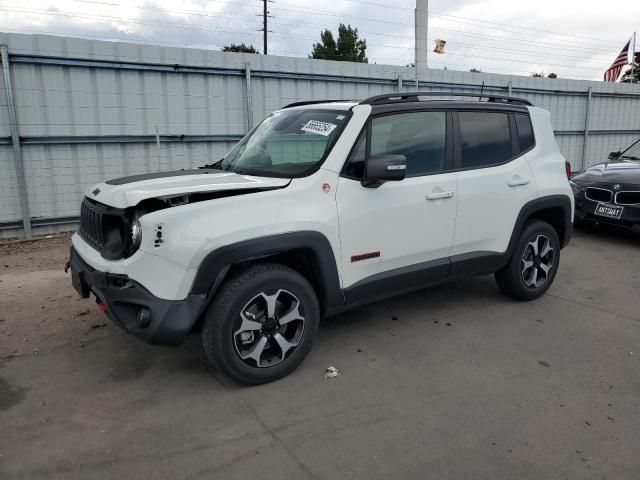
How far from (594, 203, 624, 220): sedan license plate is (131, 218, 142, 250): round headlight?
6463mm

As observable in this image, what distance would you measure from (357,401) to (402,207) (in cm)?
139

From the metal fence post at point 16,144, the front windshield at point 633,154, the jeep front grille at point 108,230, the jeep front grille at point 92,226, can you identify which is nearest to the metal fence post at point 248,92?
the metal fence post at point 16,144

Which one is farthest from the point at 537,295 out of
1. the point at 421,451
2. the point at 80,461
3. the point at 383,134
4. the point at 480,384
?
the point at 80,461

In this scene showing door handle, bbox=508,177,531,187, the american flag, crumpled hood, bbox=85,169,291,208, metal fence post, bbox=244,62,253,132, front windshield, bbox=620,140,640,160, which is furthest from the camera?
the american flag

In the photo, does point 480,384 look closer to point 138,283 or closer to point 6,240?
point 138,283

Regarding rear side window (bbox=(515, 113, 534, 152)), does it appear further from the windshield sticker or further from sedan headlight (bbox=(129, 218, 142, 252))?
sedan headlight (bbox=(129, 218, 142, 252))

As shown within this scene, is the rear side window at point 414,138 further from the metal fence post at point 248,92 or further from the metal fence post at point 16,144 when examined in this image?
the metal fence post at point 16,144

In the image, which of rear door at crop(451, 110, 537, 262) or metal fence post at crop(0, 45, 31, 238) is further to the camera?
metal fence post at crop(0, 45, 31, 238)

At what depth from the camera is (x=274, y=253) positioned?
122 inches

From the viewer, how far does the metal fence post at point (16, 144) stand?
22.0 feet

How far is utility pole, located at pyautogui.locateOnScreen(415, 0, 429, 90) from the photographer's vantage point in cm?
1053

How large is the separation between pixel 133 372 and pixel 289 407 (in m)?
1.18

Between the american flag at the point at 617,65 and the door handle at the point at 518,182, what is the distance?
15470 mm

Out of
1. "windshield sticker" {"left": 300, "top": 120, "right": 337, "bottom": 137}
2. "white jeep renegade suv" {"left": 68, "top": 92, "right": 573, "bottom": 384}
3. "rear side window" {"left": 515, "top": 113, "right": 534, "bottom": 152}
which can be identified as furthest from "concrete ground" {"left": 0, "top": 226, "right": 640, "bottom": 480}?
"windshield sticker" {"left": 300, "top": 120, "right": 337, "bottom": 137}
